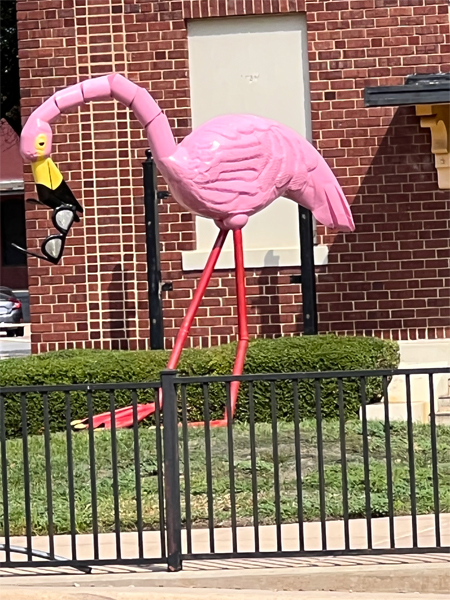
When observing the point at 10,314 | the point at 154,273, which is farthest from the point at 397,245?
the point at 10,314

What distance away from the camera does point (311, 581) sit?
5.81 meters

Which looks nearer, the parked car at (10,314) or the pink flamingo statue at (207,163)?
the pink flamingo statue at (207,163)

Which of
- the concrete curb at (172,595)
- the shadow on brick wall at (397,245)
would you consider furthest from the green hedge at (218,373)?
the concrete curb at (172,595)

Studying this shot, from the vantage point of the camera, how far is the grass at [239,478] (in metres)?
→ 7.48

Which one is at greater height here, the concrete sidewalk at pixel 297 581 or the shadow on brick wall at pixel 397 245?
the shadow on brick wall at pixel 397 245

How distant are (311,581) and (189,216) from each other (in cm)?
742

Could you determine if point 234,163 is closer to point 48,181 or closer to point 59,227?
point 48,181

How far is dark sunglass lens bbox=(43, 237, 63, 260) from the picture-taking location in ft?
37.0

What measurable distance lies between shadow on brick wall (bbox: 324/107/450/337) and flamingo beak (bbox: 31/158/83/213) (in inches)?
141

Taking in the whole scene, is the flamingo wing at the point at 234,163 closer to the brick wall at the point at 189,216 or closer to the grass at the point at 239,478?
the grass at the point at 239,478

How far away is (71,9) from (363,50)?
3.16m

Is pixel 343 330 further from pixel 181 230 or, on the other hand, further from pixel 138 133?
pixel 138 133

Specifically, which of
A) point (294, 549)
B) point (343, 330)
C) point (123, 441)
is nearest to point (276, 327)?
point (343, 330)

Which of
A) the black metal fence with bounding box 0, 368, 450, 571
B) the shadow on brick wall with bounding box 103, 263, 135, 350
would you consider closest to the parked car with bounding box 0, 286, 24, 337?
the shadow on brick wall with bounding box 103, 263, 135, 350
